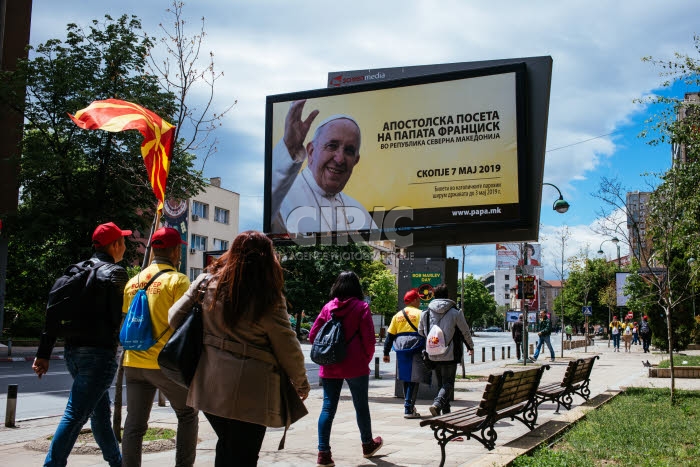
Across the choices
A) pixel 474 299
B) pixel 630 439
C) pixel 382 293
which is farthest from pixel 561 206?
pixel 474 299

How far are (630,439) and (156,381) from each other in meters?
5.18

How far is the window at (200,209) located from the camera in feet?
201

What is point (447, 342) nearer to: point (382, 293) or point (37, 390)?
point (37, 390)

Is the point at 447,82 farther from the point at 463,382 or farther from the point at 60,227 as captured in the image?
the point at 60,227

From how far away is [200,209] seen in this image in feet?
205

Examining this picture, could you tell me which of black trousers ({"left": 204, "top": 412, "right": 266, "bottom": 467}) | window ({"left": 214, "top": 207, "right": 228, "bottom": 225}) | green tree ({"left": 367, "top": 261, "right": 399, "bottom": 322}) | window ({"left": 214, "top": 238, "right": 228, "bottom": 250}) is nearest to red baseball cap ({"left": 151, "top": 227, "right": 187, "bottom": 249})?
black trousers ({"left": 204, "top": 412, "right": 266, "bottom": 467})

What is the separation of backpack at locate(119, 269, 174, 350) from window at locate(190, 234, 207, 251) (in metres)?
57.2

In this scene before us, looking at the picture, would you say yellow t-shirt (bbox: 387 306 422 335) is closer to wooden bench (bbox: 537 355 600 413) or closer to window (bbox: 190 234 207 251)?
wooden bench (bbox: 537 355 600 413)

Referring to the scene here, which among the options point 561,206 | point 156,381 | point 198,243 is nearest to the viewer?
point 156,381

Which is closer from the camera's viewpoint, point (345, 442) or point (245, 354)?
point (245, 354)

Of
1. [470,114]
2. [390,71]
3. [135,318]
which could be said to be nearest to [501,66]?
[470,114]

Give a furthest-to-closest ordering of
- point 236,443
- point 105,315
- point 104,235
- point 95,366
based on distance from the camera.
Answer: point 104,235 < point 105,315 < point 95,366 < point 236,443

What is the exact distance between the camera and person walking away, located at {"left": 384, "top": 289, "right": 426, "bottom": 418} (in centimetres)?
986

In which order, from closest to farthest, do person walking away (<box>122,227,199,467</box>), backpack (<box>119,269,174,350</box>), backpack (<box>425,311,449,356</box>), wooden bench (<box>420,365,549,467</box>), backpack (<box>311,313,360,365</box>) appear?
person walking away (<box>122,227,199,467</box>) → backpack (<box>119,269,174,350</box>) → wooden bench (<box>420,365,549,467</box>) → backpack (<box>311,313,360,365</box>) → backpack (<box>425,311,449,356</box>)
